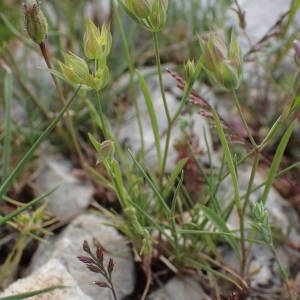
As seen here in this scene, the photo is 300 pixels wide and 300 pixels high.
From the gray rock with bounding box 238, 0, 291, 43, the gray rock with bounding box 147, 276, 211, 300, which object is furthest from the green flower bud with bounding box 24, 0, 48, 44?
the gray rock with bounding box 238, 0, 291, 43

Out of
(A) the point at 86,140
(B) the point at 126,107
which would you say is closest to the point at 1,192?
(A) the point at 86,140

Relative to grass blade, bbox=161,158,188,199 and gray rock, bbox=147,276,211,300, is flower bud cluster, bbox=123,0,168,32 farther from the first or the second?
gray rock, bbox=147,276,211,300

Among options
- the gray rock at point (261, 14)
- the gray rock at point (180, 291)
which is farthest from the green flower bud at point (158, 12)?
the gray rock at point (261, 14)

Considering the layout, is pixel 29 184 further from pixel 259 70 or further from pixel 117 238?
pixel 259 70

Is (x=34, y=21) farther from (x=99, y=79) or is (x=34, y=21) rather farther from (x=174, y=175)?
(x=174, y=175)

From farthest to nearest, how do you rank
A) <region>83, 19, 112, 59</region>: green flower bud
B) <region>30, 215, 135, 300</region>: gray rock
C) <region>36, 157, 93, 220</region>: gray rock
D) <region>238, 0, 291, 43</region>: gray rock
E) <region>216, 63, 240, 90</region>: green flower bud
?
<region>238, 0, 291, 43</region>: gray rock, <region>36, 157, 93, 220</region>: gray rock, <region>30, 215, 135, 300</region>: gray rock, <region>83, 19, 112, 59</region>: green flower bud, <region>216, 63, 240, 90</region>: green flower bud

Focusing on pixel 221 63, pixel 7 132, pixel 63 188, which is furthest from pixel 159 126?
pixel 221 63

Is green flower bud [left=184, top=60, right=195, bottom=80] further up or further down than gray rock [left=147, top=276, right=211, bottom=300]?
further up

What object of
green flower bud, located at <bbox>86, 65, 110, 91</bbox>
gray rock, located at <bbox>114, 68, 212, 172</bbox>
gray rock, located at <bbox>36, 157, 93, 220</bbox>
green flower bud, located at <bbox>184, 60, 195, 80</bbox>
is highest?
green flower bud, located at <bbox>86, 65, 110, 91</bbox>
